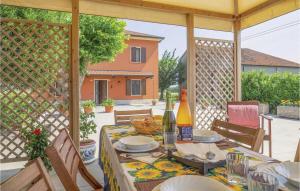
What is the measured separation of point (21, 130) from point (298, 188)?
2.61 m

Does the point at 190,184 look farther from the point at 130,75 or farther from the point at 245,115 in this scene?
the point at 130,75

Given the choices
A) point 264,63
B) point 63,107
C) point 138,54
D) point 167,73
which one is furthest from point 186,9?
point 167,73

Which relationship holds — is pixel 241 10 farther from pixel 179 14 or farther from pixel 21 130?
pixel 21 130

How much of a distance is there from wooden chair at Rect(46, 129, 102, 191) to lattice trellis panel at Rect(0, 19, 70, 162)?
150 cm

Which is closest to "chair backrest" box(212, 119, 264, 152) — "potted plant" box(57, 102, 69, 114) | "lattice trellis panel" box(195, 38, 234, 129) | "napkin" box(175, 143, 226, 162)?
"napkin" box(175, 143, 226, 162)

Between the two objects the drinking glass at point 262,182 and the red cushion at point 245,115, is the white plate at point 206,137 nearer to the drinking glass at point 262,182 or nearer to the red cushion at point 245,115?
the drinking glass at point 262,182

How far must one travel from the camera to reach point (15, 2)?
7.40ft

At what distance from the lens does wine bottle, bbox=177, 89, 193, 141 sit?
107 cm

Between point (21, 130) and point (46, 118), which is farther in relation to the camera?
point (46, 118)

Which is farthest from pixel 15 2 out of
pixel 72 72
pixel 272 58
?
pixel 272 58

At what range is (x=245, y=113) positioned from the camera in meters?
2.67

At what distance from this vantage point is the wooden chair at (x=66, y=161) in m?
0.82

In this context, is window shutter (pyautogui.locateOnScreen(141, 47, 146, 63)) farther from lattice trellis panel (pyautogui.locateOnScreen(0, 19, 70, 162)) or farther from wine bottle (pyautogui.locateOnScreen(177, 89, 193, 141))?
wine bottle (pyautogui.locateOnScreen(177, 89, 193, 141))

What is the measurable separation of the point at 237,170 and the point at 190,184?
188 mm
